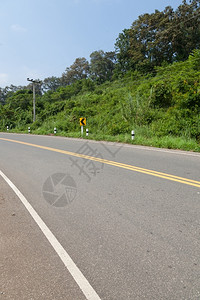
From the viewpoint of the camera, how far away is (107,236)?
125 inches

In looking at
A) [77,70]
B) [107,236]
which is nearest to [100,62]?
[77,70]

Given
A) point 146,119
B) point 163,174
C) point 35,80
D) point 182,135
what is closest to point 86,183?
point 163,174

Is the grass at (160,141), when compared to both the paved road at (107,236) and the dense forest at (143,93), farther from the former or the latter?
the paved road at (107,236)

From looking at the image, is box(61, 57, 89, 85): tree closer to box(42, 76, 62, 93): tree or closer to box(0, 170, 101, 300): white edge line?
box(42, 76, 62, 93): tree

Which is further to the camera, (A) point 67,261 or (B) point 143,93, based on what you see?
(B) point 143,93

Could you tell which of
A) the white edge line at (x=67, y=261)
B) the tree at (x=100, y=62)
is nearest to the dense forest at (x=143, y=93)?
the tree at (x=100, y=62)

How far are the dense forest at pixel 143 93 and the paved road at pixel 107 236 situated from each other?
635 cm

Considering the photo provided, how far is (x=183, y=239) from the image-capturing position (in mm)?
3012

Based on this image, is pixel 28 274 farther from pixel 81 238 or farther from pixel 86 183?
pixel 86 183

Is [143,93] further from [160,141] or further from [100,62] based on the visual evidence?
[100,62]

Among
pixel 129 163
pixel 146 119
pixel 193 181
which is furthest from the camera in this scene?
pixel 146 119

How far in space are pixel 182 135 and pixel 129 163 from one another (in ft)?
22.3

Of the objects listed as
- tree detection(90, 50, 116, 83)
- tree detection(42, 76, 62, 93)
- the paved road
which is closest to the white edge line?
the paved road

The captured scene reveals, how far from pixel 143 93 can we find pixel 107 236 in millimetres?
21282
